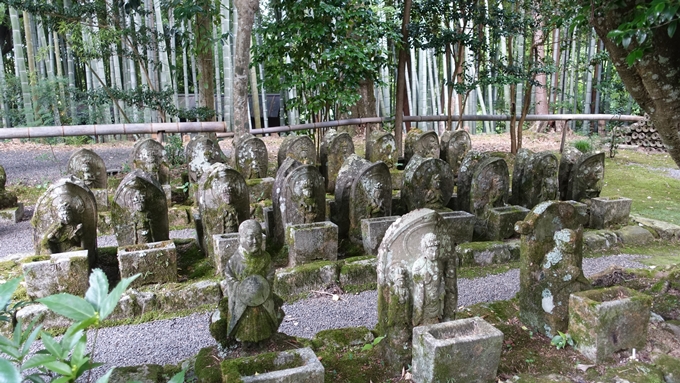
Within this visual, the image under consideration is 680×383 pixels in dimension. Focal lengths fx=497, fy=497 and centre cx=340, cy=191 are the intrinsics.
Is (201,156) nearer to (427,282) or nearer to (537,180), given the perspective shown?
(537,180)

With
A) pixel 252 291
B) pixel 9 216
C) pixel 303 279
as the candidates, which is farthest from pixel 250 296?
pixel 9 216

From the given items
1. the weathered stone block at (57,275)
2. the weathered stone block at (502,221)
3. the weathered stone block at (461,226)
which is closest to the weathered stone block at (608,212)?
the weathered stone block at (502,221)

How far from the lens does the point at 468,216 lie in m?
6.50

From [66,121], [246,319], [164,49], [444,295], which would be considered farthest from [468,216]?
[66,121]

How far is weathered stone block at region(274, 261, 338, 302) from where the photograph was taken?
5.43 m

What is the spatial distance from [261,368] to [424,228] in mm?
1430

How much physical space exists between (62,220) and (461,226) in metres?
4.67

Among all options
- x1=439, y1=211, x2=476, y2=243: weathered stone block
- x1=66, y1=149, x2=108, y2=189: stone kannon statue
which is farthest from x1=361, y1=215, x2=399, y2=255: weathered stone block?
x1=66, y1=149, x2=108, y2=189: stone kannon statue

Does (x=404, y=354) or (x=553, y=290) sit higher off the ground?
(x=553, y=290)

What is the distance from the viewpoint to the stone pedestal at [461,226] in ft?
21.2

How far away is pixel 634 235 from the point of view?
275 inches

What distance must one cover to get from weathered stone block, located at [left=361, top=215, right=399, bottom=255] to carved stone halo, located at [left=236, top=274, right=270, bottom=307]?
104 inches

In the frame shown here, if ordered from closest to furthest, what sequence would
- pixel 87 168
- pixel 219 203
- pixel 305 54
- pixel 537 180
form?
pixel 219 203
pixel 537 180
pixel 87 168
pixel 305 54

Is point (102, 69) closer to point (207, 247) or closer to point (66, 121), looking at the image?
point (66, 121)
